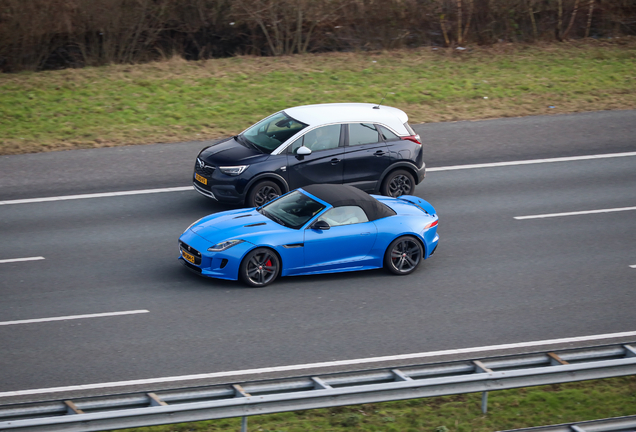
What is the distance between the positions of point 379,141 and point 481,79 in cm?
964

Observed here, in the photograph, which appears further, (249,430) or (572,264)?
(572,264)

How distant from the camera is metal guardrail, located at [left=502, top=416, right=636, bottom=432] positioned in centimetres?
737

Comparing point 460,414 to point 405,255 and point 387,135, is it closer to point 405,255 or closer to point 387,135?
point 405,255

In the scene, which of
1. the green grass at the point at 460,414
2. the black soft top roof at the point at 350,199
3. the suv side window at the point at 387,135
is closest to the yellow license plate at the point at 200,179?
the black soft top roof at the point at 350,199

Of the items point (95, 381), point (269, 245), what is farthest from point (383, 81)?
point (95, 381)

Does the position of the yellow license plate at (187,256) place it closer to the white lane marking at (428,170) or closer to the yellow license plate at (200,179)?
the yellow license plate at (200,179)

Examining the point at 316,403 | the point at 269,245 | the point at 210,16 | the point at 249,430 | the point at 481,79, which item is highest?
the point at 210,16

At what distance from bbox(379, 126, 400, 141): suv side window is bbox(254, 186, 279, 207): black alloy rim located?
2426 millimetres

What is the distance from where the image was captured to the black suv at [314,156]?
1427 cm

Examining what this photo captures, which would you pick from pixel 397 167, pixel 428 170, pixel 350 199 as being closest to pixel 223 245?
pixel 350 199

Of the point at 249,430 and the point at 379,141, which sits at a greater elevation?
the point at 379,141

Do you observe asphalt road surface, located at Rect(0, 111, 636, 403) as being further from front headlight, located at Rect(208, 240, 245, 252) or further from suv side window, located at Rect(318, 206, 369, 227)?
suv side window, located at Rect(318, 206, 369, 227)

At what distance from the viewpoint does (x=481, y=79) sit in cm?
2352

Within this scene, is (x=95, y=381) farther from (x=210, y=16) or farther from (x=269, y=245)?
(x=210, y=16)
